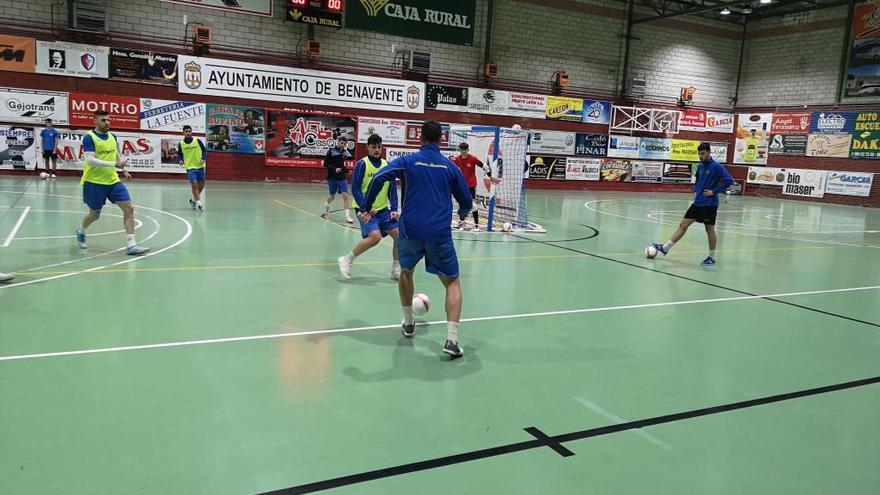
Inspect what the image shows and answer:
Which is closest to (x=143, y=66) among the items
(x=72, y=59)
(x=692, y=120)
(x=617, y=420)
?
(x=72, y=59)

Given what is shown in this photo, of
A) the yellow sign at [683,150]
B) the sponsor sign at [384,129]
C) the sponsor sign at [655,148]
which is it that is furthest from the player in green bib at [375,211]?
the yellow sign at [683,150]

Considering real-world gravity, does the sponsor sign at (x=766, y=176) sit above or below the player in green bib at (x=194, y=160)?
above

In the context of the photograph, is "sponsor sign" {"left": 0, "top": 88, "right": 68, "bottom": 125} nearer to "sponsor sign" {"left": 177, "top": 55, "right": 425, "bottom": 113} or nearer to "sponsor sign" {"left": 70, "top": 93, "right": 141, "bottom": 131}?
"sponsor sign" {"left": 70, "top": 93, "right": 141, "bottom": 131}

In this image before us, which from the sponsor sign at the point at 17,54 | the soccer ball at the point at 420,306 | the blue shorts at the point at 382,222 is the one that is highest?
the sponsor sign at the point at 17,54

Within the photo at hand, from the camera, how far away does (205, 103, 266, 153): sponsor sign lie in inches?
973

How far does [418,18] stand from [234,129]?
9.28m

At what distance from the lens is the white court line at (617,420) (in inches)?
156

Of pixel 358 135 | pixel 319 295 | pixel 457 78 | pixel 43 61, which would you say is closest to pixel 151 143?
pixel 43 61

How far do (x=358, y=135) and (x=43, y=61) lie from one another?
476 inches

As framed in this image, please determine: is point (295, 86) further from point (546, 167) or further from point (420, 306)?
point (420, 306)

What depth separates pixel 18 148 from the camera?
22078 mm

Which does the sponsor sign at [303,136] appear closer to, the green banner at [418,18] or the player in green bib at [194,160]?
the green banner at [418,18]

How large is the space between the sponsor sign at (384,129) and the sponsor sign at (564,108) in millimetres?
8186

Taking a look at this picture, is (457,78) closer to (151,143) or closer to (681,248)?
(151,143)
